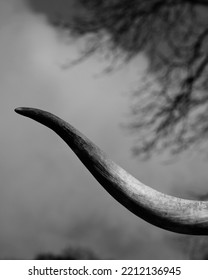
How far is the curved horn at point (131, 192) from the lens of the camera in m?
1.29

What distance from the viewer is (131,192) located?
1.30 meters

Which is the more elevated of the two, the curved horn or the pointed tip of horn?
the pointed tip of horn

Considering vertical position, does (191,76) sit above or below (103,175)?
above

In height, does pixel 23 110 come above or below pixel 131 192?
above

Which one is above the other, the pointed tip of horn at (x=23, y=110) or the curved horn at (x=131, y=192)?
the pointed tip of horn at (x=23, y=110)

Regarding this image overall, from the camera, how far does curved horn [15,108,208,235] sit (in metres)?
1.29
